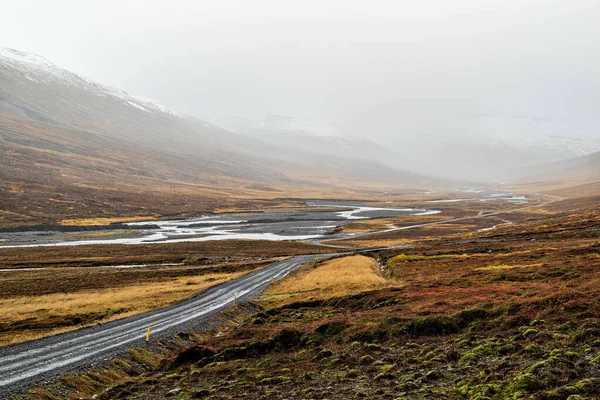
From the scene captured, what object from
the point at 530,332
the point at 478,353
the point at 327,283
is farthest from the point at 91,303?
the point at 530,332

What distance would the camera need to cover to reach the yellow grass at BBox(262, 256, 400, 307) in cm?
4884

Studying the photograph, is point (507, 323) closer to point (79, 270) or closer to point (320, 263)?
point (320, 263)

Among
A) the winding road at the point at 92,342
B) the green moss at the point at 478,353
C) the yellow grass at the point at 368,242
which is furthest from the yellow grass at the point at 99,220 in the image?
the green moss at the point at 478,353

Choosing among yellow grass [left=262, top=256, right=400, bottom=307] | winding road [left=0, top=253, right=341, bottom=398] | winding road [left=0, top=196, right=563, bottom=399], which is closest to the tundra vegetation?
winding road [left=0, top=196, right=563, bottom=399]

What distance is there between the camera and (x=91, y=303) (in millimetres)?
A: 47656

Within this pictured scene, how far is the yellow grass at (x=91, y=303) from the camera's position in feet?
128

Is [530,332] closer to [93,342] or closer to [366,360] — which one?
[366,360]

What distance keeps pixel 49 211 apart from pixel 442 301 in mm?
178320

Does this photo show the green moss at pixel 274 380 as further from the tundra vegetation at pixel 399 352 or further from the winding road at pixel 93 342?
the winding road at pixel 93 342

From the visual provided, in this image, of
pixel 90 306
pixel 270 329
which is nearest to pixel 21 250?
pixel 90 306

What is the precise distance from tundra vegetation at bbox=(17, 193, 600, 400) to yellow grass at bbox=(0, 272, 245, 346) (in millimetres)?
11606

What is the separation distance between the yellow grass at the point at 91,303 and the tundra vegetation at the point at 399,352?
457 inches

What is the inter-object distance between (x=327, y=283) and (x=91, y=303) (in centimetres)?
2999

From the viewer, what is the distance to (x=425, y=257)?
7556 cm
